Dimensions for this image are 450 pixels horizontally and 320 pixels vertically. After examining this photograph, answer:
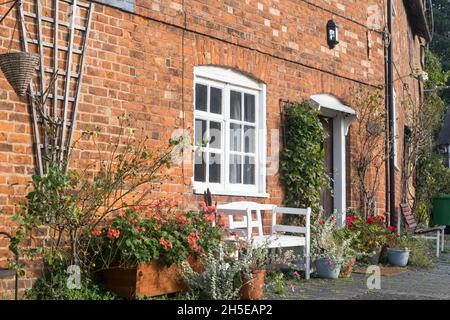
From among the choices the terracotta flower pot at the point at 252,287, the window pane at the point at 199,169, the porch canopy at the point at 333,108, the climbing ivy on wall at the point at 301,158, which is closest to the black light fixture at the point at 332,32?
the porch canopy at the point at 333,108

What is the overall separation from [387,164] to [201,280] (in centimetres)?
656

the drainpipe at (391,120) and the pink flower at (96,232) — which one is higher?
the drainpipe at (391,120)

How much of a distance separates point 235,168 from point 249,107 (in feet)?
2.90

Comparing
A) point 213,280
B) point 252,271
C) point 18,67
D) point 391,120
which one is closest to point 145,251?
point 213,280

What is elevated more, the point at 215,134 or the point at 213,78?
the point at 213,78

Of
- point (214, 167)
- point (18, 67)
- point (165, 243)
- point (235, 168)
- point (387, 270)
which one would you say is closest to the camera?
point (18, 67)

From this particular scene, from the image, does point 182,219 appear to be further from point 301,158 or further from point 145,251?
point 301,158

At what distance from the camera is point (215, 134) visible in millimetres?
8117

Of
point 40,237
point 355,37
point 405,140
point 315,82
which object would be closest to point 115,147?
point 40,237

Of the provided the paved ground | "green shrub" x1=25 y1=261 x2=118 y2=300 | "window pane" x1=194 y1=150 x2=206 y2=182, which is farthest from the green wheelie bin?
"green shrub" x1=25 y1=261 x2=118 y2=300

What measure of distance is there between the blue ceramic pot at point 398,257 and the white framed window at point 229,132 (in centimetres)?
238

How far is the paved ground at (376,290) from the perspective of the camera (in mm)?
6691

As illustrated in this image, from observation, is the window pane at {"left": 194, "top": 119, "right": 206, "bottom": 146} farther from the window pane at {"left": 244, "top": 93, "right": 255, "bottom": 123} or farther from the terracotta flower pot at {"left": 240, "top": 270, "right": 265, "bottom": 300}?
the terracotta flower pot at {"left": 240, "top": 270, "right": 265, "bottom": 300}

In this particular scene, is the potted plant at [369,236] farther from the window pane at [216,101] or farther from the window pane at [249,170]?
the window pane at [216,101]
